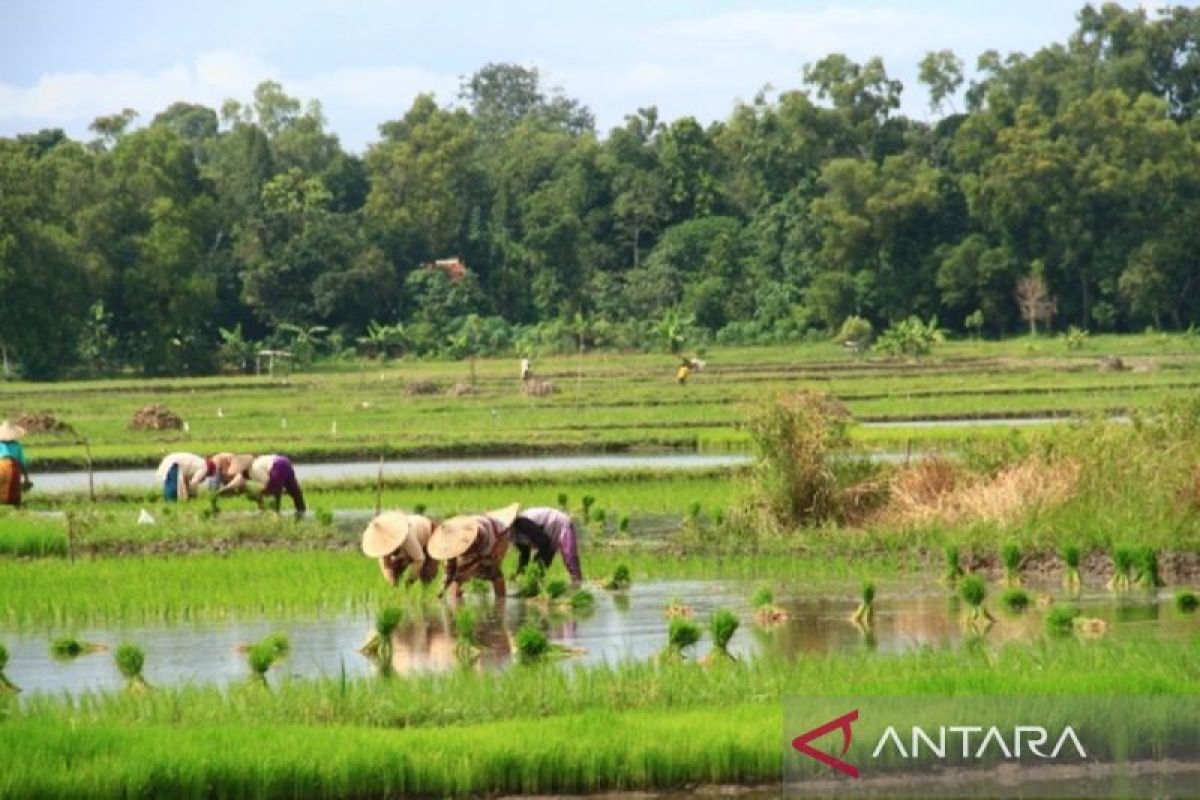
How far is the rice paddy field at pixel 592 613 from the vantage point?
9797 mm

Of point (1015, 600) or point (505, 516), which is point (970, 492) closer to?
point (1015, 600)

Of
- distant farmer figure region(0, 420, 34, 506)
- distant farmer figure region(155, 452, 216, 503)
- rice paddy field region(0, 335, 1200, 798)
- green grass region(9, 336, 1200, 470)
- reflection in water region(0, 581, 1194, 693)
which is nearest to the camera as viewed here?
rice paddy field region(0, 335, 1200, 798)

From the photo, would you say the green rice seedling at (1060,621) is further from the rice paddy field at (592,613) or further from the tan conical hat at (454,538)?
the tan conical hat at (454,538)

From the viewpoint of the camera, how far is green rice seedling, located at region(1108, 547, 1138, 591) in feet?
51.6

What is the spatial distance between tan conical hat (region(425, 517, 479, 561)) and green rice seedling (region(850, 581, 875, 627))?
2724 mm

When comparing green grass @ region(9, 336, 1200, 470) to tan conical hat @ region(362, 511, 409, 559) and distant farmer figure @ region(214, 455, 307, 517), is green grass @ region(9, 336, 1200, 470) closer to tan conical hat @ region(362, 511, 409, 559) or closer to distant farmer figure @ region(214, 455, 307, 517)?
distant farmer figure @ region(214, 455, 307, 517)

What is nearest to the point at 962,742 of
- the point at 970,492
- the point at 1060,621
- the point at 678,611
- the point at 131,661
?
the point at 1060,621

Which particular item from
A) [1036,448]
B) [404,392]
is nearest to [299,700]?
[1036,448]

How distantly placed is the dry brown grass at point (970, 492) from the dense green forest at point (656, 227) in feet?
121

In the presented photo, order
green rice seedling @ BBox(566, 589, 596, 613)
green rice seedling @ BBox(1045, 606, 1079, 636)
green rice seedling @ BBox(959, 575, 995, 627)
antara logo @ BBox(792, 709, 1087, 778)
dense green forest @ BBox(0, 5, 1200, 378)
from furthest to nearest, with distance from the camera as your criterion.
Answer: dense green forest @ BBox(0, 5, 1200, 378) → green rice seedling @ BBox(566, 589, 596, 613) → green rice seedling @ BBox(959, 575, 995, 627) → green rice seedling @ BBox(1045, 606, 1079, 636) → antara logo @ BBox(792, 709, 1087, 778)

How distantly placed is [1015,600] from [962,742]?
4575 mm

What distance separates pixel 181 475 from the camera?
22.9 meters

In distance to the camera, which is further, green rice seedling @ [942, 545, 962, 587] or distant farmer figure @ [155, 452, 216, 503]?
distant farmer figure @ [155, 452, 216, 503]

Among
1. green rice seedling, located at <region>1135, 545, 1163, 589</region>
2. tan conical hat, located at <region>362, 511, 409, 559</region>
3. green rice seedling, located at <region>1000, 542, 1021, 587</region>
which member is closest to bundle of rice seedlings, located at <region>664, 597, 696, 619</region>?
tan conical hat, located at <region>362, 511, 409, 559</region>
